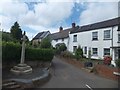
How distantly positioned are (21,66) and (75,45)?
920 inches

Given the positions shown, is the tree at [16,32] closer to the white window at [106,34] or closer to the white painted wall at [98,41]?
the white painted wall at [98,41]

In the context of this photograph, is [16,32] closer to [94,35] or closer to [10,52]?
[94,35]

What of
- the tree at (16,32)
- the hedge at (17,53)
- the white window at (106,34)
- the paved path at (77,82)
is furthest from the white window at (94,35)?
the tree at (16,32)

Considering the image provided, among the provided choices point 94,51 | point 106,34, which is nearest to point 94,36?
point 94,51

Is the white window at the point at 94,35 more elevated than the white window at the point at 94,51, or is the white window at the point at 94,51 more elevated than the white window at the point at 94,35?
the white window at the point at 94,35

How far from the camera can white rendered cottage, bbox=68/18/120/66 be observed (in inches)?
1038

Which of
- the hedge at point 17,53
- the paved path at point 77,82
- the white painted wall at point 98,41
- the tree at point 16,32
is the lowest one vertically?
the paved path at point 77,82

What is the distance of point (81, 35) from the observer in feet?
116

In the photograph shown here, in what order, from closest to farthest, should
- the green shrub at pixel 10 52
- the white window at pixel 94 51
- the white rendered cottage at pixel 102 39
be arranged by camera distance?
1. the green shrub at pixel 10 52
2. the white rendered cottage at pixel 102 39
3. the white window at pixel 94 51

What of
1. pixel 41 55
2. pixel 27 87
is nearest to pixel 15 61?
pixel 41 55

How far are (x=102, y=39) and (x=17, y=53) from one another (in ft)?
56.4

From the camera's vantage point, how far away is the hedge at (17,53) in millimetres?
15023

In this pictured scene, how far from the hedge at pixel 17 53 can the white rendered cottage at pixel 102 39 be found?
10.1 metres

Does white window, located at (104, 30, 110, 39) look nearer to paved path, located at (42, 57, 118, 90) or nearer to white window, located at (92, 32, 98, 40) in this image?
white window, located at (92, 32, 98, 40)
